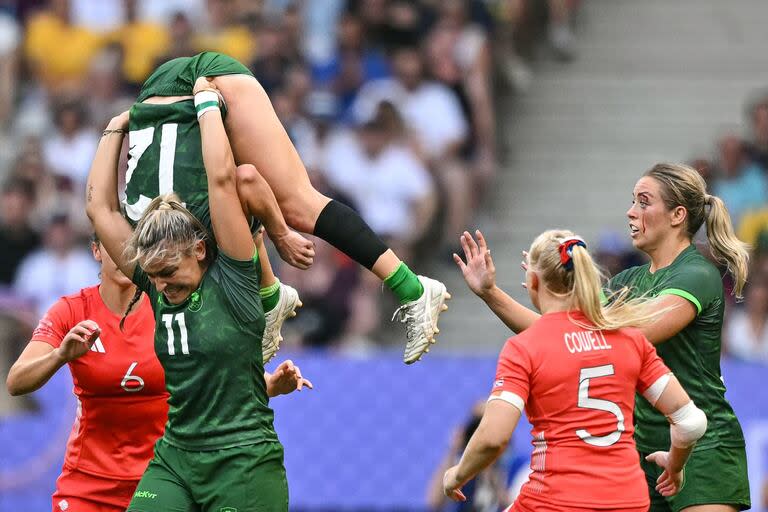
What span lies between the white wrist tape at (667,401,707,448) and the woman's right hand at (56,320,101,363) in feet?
6.49

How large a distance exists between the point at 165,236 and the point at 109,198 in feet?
2.05

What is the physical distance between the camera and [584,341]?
469 centimetres

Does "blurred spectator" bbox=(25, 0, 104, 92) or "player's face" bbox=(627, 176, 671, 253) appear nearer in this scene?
"player's face" bbox=(627, 176, 671, 253)

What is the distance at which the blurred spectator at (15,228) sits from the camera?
11234mm

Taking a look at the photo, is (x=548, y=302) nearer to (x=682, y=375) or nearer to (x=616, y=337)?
(x=616, y=337)

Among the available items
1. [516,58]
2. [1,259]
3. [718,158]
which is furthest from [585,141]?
[1,259]

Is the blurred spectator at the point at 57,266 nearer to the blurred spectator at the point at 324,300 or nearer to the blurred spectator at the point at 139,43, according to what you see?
the blurred spectator at the point at 324,300

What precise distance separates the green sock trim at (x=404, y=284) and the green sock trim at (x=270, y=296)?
0.41m

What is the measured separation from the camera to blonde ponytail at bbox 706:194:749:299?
5.33m

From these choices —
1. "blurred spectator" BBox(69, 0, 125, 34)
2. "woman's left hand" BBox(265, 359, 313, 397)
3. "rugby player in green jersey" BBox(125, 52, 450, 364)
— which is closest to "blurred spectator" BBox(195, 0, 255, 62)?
"blurred spectator" BBox(69, 0, 125, 34)

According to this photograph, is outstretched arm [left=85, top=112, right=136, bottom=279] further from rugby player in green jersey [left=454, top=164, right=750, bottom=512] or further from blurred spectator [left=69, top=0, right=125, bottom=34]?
blurred spectator [left=69, top=0, right=125, bottom=34]

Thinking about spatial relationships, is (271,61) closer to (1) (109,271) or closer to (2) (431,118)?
(2) (431,118)

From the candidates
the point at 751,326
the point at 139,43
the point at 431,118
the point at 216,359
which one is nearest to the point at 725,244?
the point at 216,359

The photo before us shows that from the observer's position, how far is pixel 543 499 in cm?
470
